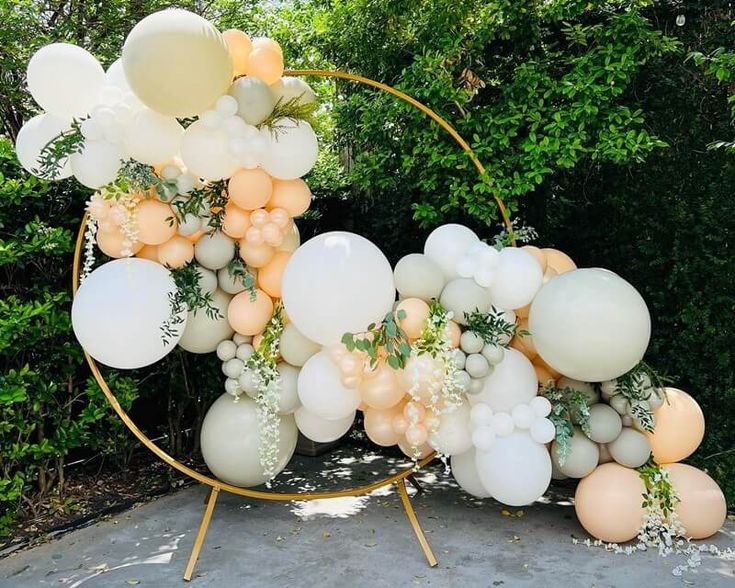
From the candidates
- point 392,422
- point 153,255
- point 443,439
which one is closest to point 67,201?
point 153,255

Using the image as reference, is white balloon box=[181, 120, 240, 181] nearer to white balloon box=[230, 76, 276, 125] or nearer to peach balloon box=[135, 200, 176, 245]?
white balloon box=[230, 76, 276, 125]

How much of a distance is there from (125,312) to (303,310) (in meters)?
0.73

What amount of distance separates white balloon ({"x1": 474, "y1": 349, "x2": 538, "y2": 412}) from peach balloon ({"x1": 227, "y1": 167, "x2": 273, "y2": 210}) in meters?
1.32

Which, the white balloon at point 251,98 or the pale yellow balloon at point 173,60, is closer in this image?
the pale yellow balloon at point 173,60

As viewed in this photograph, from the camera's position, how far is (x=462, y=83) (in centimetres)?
376

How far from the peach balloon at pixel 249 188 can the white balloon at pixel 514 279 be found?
1.10 meters

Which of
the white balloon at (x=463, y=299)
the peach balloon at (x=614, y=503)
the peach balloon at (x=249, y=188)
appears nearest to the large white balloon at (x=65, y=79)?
the peach balloon at (x=249, y=188)

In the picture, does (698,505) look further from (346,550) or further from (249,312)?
(249,312)

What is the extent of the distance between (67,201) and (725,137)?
3579mm

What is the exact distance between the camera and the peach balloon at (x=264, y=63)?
2713 millimetres

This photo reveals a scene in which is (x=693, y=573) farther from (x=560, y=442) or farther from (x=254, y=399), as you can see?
(x=254, y=399)

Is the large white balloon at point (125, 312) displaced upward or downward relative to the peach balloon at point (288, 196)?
downward

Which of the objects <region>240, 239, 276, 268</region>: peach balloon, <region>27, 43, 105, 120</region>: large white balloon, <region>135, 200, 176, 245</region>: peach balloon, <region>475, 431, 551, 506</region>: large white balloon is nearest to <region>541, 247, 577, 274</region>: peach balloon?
<region>475, 431, 551, 506</region>: large white balloon

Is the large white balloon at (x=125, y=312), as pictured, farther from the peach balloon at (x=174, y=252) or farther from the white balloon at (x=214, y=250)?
the white balloon at (x=214, y=250)
